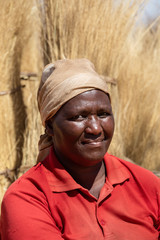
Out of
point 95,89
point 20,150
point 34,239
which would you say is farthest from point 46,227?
point 20,150

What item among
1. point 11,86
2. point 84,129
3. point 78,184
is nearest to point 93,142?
point 84,129

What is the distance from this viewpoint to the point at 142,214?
1.48m

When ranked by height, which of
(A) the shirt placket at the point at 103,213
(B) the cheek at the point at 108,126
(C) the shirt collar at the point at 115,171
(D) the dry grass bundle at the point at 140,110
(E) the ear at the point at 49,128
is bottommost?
(D) the dry grass bundle at the point at 140,110

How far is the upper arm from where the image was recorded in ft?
4.17

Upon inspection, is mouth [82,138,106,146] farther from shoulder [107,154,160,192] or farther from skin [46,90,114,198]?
shoulder [107,154,160,192]

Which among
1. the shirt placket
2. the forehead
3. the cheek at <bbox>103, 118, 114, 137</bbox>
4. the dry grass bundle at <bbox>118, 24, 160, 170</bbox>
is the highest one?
the forehead

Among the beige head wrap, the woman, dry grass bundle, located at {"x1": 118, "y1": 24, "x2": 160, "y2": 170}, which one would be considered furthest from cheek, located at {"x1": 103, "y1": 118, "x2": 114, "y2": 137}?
dry grass bundle, located at {"x1": 118, "y1": 24, "x2": 160, "y2": 170}

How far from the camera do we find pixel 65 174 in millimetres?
1456

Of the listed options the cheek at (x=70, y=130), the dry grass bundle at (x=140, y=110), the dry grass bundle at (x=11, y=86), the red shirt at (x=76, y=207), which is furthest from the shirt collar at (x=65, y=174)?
the dry grass bundle at (x=140, y=110)

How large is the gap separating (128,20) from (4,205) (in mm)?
1619

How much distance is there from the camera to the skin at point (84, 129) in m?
1.39

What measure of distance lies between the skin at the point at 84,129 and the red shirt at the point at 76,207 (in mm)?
83

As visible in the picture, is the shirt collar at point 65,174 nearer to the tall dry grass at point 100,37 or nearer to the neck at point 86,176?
the neck at point 86,176

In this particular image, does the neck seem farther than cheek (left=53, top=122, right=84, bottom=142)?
Yes
